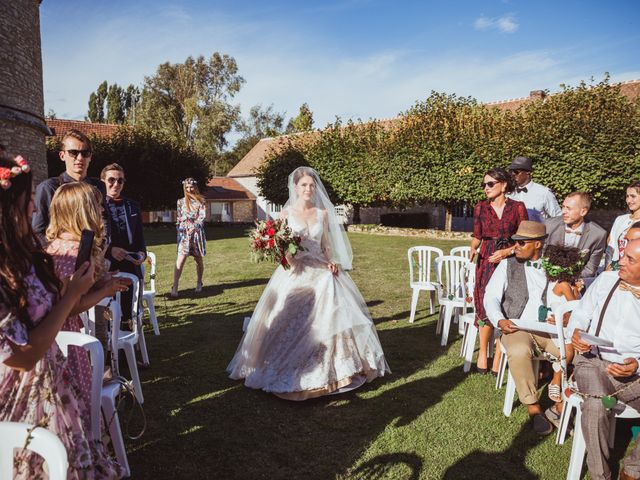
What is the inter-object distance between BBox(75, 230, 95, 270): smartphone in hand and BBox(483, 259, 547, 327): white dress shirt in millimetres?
3577

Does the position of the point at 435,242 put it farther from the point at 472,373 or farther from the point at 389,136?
the point at 472,373

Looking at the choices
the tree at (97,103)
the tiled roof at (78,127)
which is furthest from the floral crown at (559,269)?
the tree at (97,103)

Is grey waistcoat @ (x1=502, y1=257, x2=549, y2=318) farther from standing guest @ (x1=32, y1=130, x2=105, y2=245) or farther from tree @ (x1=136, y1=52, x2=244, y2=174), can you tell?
tree @ (x1=136, y1=52, x2=244, y2=174)

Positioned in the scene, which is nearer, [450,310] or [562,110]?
[450,310]

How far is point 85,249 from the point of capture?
2.19 m

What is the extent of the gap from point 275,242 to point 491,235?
104 inches

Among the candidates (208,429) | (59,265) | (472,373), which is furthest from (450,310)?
(59,265)

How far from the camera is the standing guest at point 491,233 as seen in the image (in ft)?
16.8

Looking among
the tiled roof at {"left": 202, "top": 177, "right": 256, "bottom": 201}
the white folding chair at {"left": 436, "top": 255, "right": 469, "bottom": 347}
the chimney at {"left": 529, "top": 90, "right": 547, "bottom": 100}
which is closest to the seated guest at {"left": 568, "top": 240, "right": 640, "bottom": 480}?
the white folding chair at {"left": 436, "top": 255, "right": 469, "bottom": 347}

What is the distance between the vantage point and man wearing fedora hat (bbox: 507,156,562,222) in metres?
6.11

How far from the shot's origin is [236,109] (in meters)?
39.7

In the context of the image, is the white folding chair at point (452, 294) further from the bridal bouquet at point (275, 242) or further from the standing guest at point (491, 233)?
the bridal bouquet at point (275, 242)

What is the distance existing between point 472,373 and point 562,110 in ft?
55.1

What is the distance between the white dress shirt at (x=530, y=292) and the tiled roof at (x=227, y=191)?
138 ft
